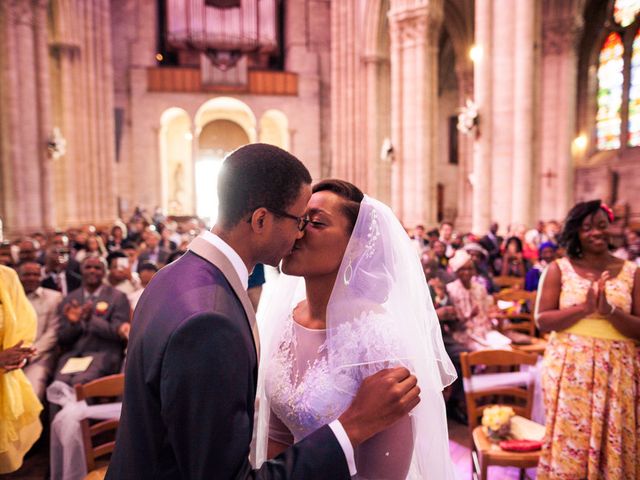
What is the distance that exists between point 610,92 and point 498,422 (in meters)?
18.5

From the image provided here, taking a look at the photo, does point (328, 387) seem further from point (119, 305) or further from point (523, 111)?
point (523, 111)

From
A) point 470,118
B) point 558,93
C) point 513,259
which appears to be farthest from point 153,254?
point 558,93

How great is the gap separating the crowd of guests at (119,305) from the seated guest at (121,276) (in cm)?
2

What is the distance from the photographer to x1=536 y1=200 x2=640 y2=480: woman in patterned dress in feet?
9.61

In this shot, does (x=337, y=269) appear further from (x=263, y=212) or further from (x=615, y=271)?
(x=615, y=271)

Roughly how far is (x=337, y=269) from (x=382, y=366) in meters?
0.40

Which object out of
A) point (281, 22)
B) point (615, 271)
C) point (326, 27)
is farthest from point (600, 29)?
point (615, 271)

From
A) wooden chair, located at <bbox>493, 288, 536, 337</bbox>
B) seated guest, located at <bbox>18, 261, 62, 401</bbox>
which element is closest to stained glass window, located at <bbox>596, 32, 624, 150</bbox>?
wooden chair, located at <bbox>493, 288, 536, 337</bbox>

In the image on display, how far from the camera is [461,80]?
20703mm

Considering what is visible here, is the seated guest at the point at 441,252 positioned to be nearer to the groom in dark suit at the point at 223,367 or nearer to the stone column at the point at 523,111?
the stone column at the point at 523,111

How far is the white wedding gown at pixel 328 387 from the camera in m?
1.59

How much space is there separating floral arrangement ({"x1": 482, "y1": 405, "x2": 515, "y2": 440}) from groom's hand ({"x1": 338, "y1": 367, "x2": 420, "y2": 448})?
232cm

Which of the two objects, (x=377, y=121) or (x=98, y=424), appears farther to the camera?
(x=377, y=121)

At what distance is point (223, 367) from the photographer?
119 cm
